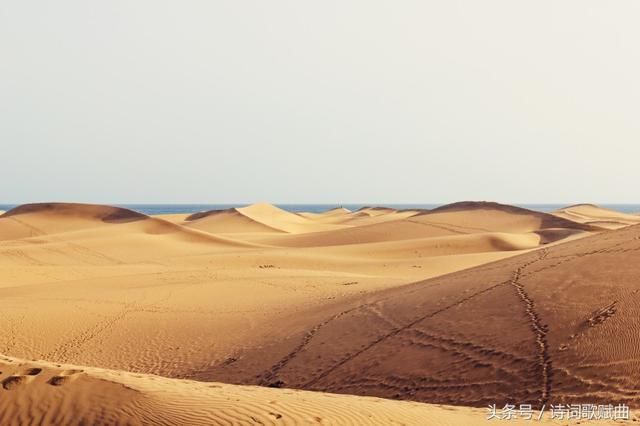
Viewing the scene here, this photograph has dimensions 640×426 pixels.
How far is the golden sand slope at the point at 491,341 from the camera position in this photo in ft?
24.0

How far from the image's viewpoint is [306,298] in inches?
627

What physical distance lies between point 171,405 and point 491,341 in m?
4.81

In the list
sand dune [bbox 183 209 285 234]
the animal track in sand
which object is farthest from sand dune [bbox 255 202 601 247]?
the animal track in sand

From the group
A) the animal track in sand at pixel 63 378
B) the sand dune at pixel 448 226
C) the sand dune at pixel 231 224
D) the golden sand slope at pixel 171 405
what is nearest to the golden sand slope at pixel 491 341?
the golden sand slope at pixel 171 405

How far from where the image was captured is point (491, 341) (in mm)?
8680

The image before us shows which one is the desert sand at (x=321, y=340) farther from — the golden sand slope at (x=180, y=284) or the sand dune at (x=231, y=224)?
the sand dune at (x=231, y=224)

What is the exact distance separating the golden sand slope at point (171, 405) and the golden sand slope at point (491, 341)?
1.07 metres

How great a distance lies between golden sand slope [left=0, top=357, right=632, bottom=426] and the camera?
570 centimetres

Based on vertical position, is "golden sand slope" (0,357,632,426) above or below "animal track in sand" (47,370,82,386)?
below

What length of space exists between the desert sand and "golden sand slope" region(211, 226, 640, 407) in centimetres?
3

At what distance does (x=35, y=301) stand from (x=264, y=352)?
314 inches

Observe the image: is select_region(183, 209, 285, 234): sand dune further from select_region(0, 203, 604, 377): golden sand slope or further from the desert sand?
the desert sand

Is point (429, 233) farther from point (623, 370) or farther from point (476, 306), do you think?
point (623, 370)
